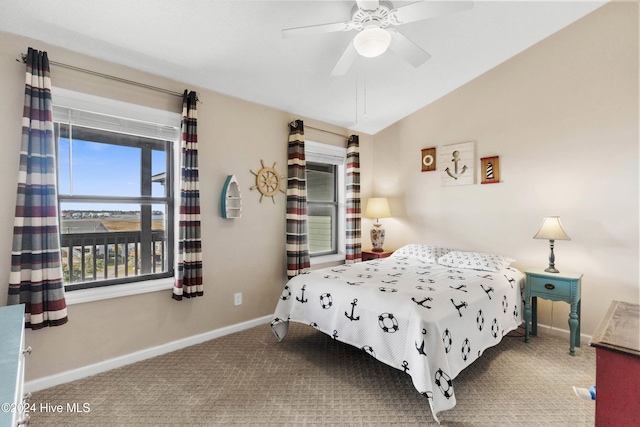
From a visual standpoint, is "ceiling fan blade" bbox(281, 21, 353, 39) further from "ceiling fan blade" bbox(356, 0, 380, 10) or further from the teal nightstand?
the teal nightstand

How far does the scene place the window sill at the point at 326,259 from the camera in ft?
13.6

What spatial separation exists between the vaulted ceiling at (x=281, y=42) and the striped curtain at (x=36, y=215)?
38 cm

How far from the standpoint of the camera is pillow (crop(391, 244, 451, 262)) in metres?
3.56

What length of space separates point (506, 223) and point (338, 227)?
2.03 m

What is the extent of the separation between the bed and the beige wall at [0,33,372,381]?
2.35 ft

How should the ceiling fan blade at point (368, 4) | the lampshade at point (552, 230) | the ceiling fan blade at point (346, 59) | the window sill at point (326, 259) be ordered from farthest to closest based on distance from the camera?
the window sill at point (326, 259)
the lampshade at point (552, 230)
the ceiling fan blade at point (346, 59)
the ceiling fan blade at point (368, 4)

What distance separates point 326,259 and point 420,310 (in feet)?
7.50

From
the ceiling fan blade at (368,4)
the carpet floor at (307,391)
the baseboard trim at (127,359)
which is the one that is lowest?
the carpet floor at (307,391)

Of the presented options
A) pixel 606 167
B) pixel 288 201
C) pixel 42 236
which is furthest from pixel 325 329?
pixel 606 167

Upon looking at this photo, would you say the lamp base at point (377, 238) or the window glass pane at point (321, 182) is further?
the lamp base at point (377, 238)

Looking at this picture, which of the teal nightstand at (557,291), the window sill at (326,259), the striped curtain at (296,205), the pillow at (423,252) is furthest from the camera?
the window sill at (326,259)

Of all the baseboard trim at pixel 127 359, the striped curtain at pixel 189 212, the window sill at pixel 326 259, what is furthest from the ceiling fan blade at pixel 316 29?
the window sill at pixel 326 259

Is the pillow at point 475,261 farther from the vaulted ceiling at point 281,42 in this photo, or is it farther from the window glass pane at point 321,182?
the vaulted ceiling at point 281,42

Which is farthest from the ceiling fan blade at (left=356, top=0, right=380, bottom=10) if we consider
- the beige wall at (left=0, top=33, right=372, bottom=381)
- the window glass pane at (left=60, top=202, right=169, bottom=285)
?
the window glass pane at (left=60, top=202, right=169, bottom=285)
